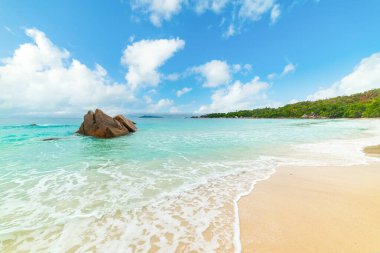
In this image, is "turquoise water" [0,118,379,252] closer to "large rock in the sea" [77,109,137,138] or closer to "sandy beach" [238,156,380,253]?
"sandy beach" [238,156,380,253]

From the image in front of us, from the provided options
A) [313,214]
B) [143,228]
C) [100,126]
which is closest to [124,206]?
[143,228]

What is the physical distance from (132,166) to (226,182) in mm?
4521

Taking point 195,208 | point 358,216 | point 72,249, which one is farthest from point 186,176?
point 358,216

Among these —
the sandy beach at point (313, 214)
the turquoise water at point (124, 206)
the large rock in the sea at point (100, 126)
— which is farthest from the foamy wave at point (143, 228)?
the large rock in the sea at point (100, 126)

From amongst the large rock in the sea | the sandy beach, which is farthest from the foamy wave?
the large rock in the sea

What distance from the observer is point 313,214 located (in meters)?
3.76

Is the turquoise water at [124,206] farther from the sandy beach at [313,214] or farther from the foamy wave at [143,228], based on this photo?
the sandy beach at [313,214]

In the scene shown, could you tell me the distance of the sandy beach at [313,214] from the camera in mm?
2869

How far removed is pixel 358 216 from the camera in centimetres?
366

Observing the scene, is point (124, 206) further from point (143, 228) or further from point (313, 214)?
point (313, 214)

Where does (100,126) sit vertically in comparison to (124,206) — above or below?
above

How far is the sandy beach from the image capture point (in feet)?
9.41

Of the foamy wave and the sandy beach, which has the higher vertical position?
the foamy wave

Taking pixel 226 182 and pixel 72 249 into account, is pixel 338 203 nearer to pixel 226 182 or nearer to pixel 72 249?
pixel 226 182
